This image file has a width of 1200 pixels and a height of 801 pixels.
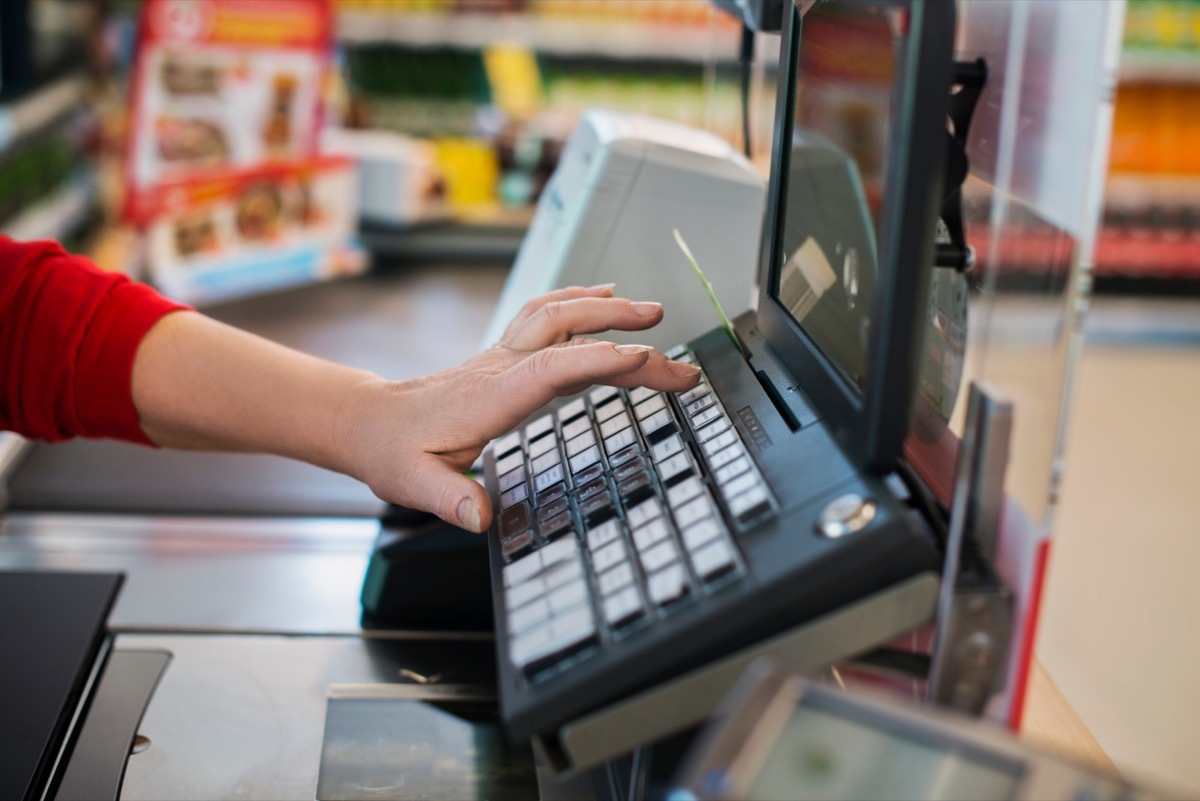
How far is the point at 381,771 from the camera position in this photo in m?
0.71

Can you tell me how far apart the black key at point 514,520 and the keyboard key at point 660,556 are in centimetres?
12

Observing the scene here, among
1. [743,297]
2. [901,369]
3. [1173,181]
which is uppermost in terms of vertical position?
[901,369]

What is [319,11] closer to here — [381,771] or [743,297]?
[743,297]

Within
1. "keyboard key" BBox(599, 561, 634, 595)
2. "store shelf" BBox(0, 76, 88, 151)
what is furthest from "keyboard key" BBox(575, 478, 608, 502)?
"store shelf" BBox(0, 76, 88, 151)

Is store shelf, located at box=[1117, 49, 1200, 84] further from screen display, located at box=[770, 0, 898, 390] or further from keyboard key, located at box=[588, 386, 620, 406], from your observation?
keyboard key, located at box=[588, 386, 620, 406]

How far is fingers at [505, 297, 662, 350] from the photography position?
0.80 m

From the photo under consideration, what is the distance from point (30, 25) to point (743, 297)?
2270mm

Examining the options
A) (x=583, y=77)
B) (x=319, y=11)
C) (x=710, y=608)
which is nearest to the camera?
(x=710, y=608)

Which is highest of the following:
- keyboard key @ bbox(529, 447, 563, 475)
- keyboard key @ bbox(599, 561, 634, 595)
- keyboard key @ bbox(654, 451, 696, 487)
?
keyboard key @ bbox(654, 451, 696, 487)

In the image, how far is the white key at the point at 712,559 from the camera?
55 cm

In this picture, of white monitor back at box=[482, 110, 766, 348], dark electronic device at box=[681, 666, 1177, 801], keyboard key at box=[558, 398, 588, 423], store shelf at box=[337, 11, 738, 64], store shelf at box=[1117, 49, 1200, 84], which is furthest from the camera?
store shelf at box=[1117, 49, 1200, 84]

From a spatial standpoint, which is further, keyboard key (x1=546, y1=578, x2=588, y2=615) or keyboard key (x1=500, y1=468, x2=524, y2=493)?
keyboard key (x1=500, y1=468, x2=524, y2=493)

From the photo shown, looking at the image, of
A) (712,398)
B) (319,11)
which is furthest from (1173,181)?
(712,398)

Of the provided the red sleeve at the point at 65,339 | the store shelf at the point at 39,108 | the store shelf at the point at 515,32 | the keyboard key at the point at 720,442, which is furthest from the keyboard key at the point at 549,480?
the store shelf at the point at 515,32
